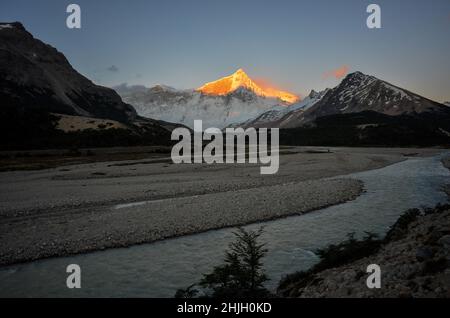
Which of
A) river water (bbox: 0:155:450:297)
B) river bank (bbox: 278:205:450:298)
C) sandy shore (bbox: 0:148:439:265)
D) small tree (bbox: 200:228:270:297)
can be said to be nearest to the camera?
river bank (bbox: 278:205:450:298)

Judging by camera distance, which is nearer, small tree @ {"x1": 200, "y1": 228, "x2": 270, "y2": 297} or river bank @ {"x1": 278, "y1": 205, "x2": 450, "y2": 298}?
river bank @ {"x1": 278, "y1": 205, "x2": 450, "y2": 298}

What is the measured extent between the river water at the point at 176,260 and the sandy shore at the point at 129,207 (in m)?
1.40

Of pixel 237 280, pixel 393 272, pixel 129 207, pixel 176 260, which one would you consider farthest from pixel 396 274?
pixel 129 207

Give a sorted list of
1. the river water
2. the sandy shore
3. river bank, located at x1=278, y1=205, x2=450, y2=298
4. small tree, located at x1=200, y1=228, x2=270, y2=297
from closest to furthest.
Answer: river bank, located at x1=278, y1=205, x2=450, y2=298 < small tree, located at x1=200, y1=228, x2=270, y2=297 < the river water < the sandy shore

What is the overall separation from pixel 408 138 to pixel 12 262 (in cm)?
17981

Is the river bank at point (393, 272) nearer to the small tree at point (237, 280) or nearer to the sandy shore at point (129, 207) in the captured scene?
the small tree at point (237, 280)

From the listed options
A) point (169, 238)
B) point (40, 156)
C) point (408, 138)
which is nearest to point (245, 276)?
point (169, 238)

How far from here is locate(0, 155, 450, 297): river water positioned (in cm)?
1503

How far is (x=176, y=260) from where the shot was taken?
18.1m

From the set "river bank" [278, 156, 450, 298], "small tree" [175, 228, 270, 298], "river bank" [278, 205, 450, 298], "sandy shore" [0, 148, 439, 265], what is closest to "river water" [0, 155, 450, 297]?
"small tree" [175, 228, 270, 298]

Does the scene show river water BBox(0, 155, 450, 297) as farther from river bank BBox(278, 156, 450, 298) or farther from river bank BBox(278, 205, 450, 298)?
river bank BBox(278, 205, 450, 298)

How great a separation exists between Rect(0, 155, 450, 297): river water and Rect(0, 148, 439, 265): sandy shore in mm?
1396

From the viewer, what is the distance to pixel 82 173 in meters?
57.2

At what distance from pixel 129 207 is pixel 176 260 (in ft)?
44.1
